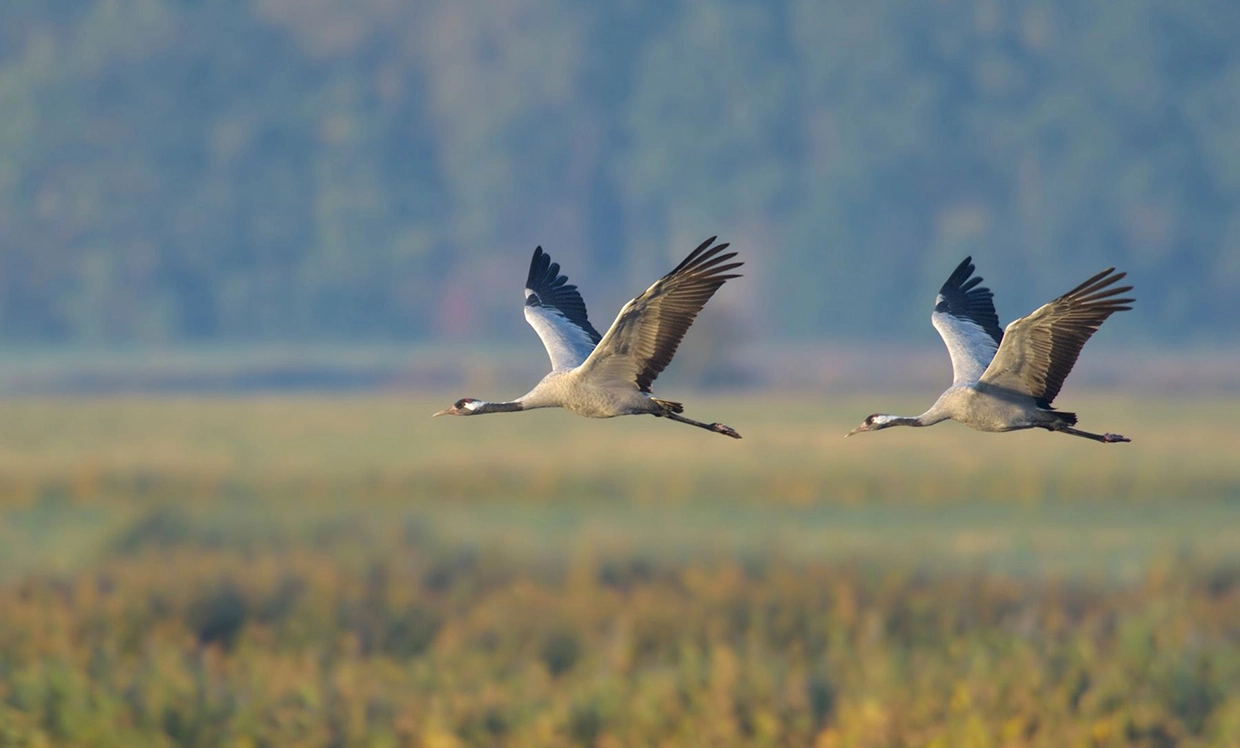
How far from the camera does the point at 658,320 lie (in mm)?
4609

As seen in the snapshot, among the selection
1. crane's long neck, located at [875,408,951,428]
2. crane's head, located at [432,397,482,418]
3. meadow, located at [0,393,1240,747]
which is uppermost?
crane's long neck, located at [875,408,951,428]

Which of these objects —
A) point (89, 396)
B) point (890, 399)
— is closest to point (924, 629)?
point (890, 399)

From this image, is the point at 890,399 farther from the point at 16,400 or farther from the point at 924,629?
the point at 16,400

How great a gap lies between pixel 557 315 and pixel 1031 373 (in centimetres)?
207

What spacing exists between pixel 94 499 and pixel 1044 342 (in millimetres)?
91030

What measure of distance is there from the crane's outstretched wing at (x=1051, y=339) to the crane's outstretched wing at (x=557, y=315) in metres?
1.19

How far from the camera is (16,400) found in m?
187

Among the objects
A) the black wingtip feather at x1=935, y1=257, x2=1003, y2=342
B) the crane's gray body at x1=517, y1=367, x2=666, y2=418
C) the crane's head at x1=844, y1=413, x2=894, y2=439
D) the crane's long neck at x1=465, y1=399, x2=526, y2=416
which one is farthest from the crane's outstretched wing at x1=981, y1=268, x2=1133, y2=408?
the crane's long neck at x1=465, y1=399, x2=526, y2=416

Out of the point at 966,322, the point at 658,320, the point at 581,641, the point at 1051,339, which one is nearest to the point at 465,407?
the point at 658,320

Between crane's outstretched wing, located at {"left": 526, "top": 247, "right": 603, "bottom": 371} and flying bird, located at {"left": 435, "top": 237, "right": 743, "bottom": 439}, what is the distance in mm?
379

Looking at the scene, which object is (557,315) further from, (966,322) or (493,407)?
(493,407)

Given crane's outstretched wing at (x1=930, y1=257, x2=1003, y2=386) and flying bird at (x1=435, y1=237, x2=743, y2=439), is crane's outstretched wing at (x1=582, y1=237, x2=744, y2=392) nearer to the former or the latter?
flying bird at (x1=435, y1=237, x2=743, y2=439)

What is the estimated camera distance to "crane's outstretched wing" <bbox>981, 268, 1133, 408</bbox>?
4168 millimetres

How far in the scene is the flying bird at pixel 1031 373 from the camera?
13.3ft
